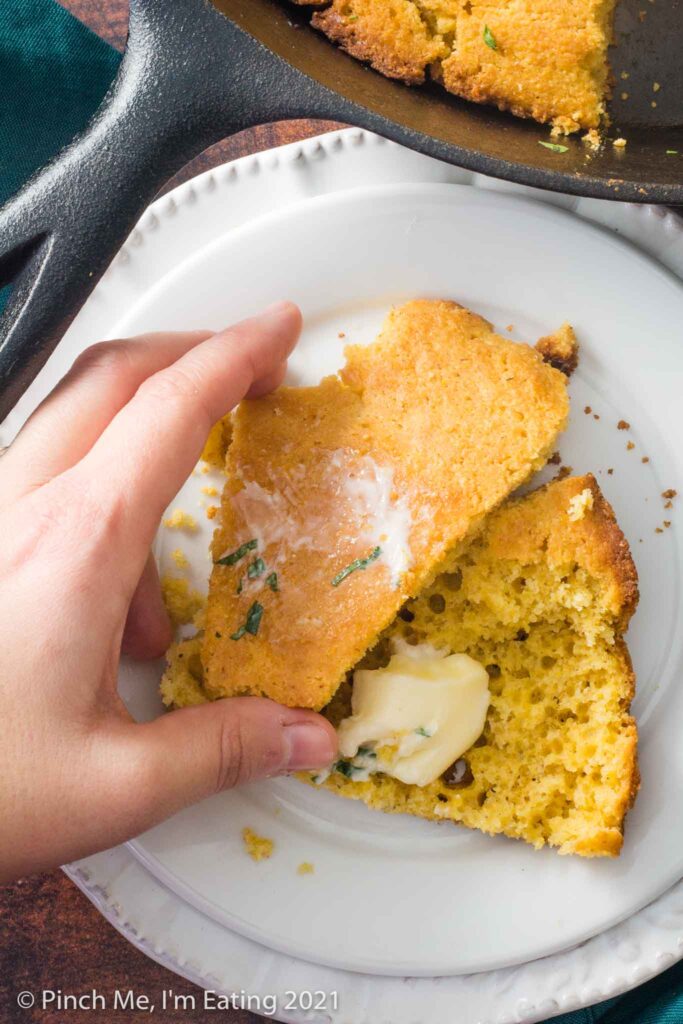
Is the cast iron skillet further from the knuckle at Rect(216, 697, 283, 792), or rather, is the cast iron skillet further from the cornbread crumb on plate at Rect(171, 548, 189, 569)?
the knuckle at Rect(216, 697, 283, 792)

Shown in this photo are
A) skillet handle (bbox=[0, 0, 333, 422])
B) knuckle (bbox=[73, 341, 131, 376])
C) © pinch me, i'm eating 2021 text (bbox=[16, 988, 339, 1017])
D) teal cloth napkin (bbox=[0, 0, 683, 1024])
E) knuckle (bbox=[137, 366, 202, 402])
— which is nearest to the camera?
skillet handle (bbox=[0, 0, 333, 422])

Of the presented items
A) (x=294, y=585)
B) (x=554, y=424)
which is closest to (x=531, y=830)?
(x=294, y=585)

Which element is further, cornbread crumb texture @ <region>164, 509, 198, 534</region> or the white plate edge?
cornbread crumb texture @ <region>164, 509, 198, 534</region>

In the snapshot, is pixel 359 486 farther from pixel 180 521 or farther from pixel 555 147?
pixel 555 147

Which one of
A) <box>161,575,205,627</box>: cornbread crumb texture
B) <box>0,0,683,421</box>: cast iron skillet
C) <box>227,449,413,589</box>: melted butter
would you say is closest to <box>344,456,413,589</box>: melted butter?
<box>227,449,413,589</box>: melted butter

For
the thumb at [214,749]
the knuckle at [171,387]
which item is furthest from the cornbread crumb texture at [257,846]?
the knuckle at [171,387]
